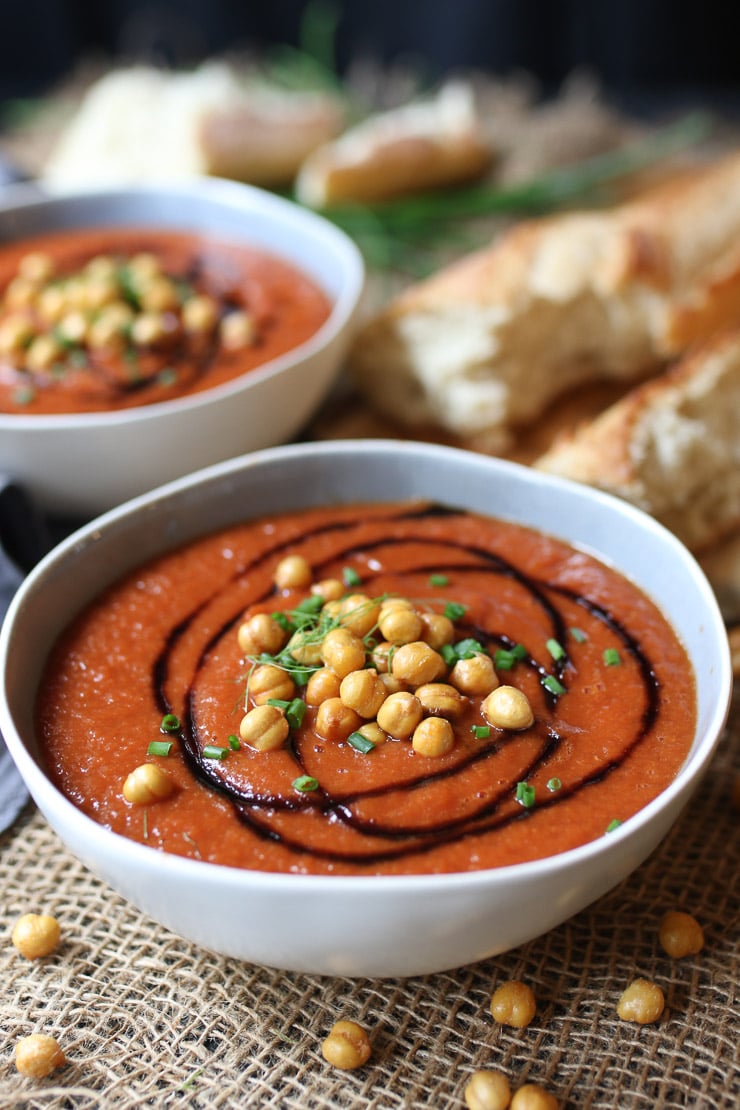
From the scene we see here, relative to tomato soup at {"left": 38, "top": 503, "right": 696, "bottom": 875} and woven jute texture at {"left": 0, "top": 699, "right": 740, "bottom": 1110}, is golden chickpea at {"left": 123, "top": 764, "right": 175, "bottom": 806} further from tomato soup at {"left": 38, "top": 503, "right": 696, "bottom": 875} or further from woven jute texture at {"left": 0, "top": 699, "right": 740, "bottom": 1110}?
woven jute texture at {"left": 0, "top": 699, "right": 740, "bottom": 1110}

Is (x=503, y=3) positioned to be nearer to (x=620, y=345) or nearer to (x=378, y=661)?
(x=620, y=345)

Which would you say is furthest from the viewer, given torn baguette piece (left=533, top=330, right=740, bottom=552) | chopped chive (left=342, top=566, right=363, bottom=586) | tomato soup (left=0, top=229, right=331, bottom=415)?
tomato soup (left=0, top=229, right=331, bottom=415)

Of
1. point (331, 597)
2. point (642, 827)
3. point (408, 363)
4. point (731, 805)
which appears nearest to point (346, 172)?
point (408, 363)

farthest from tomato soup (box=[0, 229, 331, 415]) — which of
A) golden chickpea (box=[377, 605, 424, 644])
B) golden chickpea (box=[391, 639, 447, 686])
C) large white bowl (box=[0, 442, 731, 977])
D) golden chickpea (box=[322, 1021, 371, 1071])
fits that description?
golden chickpea (box=[322, 1021, 371, 1071])

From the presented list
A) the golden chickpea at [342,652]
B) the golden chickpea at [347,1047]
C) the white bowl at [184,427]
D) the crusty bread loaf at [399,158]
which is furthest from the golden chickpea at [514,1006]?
the crusty bread loaf at [399,158]

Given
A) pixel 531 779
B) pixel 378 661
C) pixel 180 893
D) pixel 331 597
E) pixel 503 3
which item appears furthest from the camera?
pixel 503 3

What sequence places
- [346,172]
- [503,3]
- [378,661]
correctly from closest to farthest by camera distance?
[378,661] < [346,172] < [503,3]

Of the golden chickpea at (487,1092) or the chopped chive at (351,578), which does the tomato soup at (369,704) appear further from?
the golden chickpea at (487,1092)
